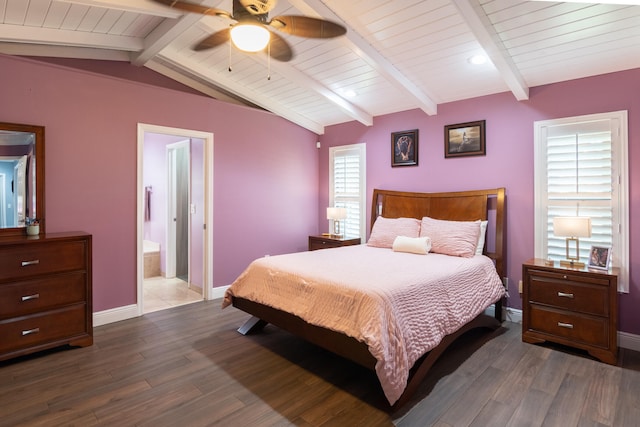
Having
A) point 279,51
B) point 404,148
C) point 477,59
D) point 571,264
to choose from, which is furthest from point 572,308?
point 279,51

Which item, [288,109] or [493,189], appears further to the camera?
[288,109]

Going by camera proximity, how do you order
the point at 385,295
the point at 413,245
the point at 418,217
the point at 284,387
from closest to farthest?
the point at 385,295 → the point at 284,387 → the point at 413,245 → the point at 418,217

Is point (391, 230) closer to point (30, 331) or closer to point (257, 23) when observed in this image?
point (257, 23)

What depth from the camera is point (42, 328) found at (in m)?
2.82

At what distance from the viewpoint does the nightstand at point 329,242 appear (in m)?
4.79

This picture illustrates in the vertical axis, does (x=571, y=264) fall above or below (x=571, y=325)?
above

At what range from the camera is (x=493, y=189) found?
3.81 metres

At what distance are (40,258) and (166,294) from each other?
2.01 meters

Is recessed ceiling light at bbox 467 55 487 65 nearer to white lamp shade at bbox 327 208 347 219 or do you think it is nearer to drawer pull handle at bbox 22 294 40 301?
white lamp shade at bbox 327 208 347 219

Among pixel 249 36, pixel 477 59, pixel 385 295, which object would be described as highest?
pixel 477 59

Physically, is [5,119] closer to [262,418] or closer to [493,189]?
[262,418]

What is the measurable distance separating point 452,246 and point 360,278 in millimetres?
1498

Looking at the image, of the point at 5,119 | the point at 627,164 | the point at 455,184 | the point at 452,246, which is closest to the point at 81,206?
the point at 5,119

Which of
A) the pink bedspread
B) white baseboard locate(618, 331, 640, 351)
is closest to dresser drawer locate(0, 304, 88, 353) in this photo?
the pink bedspread
